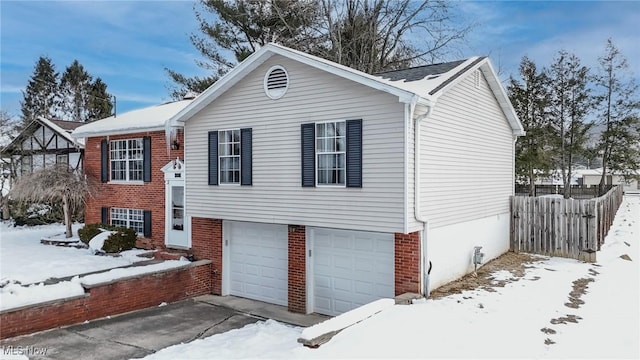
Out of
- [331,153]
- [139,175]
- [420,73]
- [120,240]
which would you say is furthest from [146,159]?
[420,73]

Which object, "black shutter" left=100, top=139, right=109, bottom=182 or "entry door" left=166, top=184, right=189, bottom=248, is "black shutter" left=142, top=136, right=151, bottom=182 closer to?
"entry door" left=166, top=184, right=189, bottom=248

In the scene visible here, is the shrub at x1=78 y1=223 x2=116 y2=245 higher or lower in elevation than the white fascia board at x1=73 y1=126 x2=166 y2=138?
lower

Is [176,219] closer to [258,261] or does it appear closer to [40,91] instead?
[258,261]

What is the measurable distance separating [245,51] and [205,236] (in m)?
14.9

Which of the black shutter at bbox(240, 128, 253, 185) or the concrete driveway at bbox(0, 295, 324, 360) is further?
the black shutter at bbox(240, 128, 253, 185)

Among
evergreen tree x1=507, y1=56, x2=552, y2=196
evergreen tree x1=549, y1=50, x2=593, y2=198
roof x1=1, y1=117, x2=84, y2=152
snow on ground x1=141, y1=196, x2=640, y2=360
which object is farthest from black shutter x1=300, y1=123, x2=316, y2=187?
evergreen tree x1=549, y1=50, x2=593, y2=198

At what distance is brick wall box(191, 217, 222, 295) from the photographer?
12766 mm

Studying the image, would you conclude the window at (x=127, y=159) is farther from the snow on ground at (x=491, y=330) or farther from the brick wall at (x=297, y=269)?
the snow on ground at (x=491, y=330)

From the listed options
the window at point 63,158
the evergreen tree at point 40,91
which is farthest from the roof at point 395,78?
the evergreen tree at point 40,91

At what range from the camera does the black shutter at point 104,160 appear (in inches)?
607

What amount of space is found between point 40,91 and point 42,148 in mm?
27754

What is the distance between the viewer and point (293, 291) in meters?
11.2

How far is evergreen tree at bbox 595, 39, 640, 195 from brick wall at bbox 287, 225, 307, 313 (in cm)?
2502

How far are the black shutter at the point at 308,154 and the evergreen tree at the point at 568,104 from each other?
22.4 m
